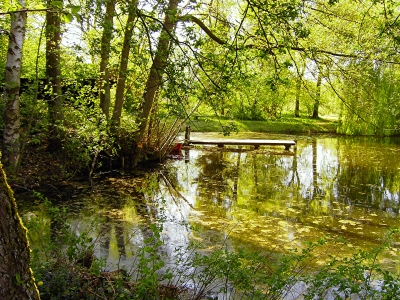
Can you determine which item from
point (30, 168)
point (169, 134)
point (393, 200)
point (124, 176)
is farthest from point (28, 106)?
point (393, 200)

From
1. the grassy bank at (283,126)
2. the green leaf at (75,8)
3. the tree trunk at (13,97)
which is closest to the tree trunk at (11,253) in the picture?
the green leaf at (75,8)

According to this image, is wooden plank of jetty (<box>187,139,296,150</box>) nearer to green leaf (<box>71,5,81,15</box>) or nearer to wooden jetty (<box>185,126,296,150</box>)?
wooden jetty (<box>185,126,296,150</box>)

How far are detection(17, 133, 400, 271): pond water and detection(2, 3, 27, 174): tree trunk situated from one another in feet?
2.82

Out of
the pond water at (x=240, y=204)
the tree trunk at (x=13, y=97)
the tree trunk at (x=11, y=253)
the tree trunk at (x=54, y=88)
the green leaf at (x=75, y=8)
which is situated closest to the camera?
the green leaf at (x=75, y=8)

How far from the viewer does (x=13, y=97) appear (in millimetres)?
7312

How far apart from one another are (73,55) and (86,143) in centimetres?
207

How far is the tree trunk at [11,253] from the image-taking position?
1798mm

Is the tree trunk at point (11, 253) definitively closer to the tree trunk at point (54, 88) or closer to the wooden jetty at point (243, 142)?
the tree trunk at point (54, 88)

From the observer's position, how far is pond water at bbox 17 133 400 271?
19.6 feet

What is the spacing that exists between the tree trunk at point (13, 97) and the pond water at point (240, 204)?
860 millimetres

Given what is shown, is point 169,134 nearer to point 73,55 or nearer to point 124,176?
point 124,176

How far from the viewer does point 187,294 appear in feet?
13.1

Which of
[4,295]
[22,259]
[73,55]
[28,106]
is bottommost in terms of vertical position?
[4,295]

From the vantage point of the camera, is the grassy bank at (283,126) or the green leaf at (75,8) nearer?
the green leaf at (75,8)
